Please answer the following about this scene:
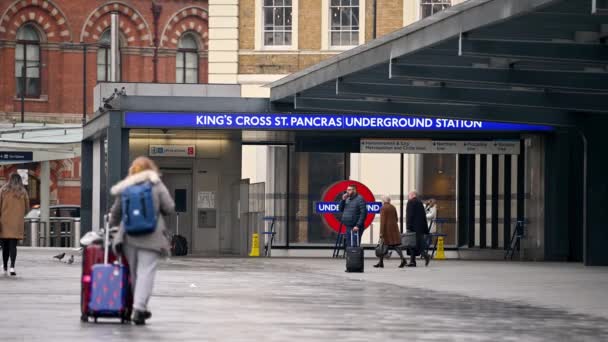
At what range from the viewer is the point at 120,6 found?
7481 centimetres

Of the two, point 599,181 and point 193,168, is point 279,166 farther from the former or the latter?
point 599,181

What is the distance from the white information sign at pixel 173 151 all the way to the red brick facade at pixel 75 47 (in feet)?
113

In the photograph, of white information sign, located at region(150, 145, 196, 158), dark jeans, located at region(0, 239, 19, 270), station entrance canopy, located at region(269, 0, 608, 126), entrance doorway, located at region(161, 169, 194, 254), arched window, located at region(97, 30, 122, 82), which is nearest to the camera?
station entrance canopy, located at region(269, 0, 608, 126)

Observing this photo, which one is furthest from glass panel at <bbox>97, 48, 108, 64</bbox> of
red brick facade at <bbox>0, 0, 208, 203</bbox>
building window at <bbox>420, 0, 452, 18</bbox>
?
building window at <bbox>420, 0, 452, 18</bbox>

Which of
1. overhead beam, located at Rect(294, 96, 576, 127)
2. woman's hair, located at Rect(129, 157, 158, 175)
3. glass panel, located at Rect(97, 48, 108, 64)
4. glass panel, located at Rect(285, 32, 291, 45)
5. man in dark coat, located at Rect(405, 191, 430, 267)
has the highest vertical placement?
glass panel, located at Rect(97, 48, 108, 64)

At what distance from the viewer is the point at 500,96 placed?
1236 inches

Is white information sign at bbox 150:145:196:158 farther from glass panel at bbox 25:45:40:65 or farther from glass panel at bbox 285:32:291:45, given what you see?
glass panel at bbox 25:45:40:65

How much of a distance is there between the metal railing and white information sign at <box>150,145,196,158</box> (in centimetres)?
1259

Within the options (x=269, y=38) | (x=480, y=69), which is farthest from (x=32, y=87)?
(x=480, y=69)

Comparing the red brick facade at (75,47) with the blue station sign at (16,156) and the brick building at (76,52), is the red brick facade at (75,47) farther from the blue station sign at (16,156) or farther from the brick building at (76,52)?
the blue station sign at (16,156)

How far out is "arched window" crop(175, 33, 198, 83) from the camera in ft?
252

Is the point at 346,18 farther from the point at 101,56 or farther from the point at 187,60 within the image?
the point at 187,60

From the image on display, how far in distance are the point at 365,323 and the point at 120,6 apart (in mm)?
59760

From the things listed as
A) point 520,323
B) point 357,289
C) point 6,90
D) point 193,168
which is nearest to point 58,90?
point 6,90
